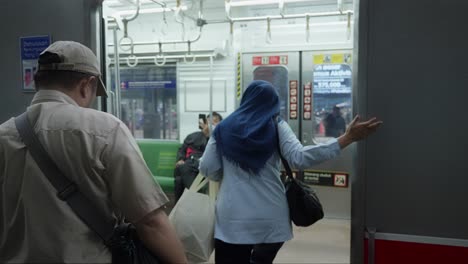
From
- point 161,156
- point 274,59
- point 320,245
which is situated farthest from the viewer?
point 161,156

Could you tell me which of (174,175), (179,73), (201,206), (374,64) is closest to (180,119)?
(179,73)

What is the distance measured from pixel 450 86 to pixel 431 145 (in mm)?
230

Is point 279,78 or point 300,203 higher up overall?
point 279,78

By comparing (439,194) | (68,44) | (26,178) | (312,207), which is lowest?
(312,207)

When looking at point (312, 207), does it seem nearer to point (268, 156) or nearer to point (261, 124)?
point (268, 156)

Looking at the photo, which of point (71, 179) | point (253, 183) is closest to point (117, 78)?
point (253, 183)

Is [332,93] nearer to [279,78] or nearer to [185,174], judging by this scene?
[279,78]

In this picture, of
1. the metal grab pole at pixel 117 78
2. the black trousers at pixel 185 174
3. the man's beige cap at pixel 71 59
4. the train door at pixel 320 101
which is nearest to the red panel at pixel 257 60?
the train door at pixel 320 101

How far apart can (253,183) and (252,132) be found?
0.27 meters

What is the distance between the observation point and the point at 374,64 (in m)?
1.66

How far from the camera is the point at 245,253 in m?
2.29

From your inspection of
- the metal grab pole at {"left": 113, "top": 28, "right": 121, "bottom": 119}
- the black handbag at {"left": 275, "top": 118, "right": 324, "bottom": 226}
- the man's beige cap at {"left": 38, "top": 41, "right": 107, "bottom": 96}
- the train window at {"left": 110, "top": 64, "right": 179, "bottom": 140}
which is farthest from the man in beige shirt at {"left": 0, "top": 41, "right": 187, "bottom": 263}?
the train window at {"left": 110, "top": 64, "right": 179, "bottom": 140}

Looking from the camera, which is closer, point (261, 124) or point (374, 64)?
point (374, 64)

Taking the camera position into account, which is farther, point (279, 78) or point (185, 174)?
point (279, 78)
